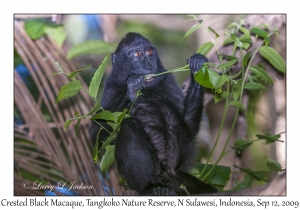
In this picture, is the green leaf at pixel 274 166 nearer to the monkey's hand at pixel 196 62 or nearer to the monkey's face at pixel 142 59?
the monkey's hand at pixel 196 62

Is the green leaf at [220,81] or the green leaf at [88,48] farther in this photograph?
the green leaf at [88,48]

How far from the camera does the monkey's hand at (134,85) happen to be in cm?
446

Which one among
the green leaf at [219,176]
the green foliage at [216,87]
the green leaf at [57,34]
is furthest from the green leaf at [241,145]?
the green leaf at [57,34]

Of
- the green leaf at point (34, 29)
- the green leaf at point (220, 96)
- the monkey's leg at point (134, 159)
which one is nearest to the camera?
the monkey's leg at point (134, 159)

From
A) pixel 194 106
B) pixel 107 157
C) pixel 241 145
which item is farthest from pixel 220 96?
pixel 107 157

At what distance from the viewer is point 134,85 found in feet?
14.8

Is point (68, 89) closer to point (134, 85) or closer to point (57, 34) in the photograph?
point (134, 85)

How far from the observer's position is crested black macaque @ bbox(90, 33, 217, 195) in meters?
3.95

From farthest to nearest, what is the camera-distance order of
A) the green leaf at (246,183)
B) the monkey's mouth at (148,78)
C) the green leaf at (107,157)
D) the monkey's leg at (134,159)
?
the green leaf at (246,183)
the monkey's mouth at (148,78)
the green leaf at (107,157)
the monkey's leg at (134,159)

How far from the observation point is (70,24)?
5.99m

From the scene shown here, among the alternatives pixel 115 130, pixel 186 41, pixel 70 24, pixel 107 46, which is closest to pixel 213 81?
pixel 115 130

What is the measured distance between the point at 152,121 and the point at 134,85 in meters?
0.43

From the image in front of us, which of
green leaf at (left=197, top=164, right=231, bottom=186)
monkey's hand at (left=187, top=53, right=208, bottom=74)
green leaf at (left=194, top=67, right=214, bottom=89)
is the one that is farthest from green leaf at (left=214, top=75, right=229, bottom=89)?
green leaf at (left=197, top=164, right=231, bottom=186)

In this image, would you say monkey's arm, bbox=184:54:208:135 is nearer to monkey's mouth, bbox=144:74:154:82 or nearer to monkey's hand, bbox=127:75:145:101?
monkey's mouth, bbox=144:74:154:82
